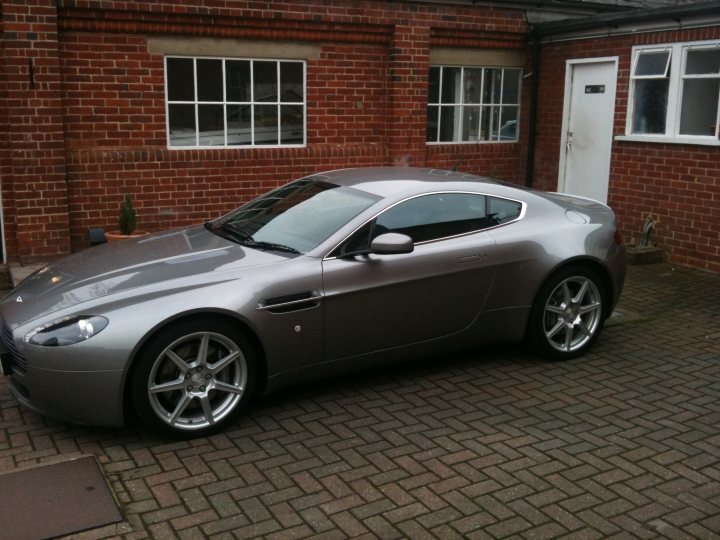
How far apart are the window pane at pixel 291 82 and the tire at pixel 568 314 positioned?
18.1 feet

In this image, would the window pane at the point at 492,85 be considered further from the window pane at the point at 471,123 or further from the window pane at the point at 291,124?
the window pane at the point at 291,124

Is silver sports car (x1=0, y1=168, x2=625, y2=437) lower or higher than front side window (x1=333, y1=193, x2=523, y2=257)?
lower

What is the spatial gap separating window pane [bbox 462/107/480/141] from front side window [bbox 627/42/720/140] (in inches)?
98.6

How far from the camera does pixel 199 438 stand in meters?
4.60

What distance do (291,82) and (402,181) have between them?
5.05m

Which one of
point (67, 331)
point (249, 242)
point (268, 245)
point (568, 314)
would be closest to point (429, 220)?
point (268, 245)

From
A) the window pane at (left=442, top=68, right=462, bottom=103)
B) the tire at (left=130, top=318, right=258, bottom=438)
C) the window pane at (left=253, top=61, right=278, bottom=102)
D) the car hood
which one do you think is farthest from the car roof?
the window pane at (left=442, top=68, right=462, bottom=103)

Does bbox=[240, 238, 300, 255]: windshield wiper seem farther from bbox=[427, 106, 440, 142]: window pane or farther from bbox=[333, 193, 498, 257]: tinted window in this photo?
bbox=[427, 106, 440, 142]: window pane

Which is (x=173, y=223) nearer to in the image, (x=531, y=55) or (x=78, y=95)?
(x=78, y=95)

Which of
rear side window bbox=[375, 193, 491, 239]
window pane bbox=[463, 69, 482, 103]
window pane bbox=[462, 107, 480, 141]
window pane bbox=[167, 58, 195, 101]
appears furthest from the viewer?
window pane bbox=[462, 107, 480, 141]

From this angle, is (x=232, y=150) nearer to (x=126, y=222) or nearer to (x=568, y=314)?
(x=126, y=222)

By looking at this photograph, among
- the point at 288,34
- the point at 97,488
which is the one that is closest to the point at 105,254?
the point at 97,488

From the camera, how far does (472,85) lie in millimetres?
11867

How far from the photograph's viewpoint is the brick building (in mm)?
8750
